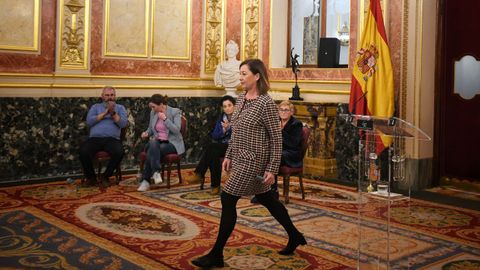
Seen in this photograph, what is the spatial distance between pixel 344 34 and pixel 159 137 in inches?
139

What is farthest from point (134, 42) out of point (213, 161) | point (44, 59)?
point (213, 161)

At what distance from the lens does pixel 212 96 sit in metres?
9.60

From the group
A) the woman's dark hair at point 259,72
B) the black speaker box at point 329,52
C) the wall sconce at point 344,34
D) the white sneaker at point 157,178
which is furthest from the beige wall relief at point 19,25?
the woman's dark hair at point 259,72

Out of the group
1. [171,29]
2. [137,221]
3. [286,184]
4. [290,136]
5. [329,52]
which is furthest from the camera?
[171,29]

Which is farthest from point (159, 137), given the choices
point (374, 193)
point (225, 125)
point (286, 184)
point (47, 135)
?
point (374, 193)

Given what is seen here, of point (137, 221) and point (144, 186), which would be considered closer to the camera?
point (137, 221)

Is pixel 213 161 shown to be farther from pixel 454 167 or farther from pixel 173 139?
pixel 454 167

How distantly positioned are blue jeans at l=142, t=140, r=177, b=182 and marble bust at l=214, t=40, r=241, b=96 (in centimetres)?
250

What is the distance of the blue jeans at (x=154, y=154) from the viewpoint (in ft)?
22.8

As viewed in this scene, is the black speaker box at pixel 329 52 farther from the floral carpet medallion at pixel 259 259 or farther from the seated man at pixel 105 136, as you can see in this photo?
the floral carpet medallion at pixel 259 259

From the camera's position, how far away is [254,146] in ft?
12.9

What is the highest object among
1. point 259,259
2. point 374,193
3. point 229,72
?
point 229,72

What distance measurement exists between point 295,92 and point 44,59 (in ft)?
12.0

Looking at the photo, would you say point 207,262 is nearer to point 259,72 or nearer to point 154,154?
point 259,72
